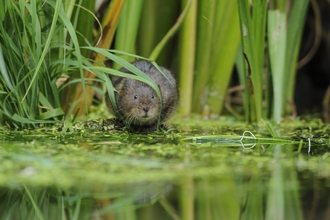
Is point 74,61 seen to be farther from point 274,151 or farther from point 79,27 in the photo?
point 274,151

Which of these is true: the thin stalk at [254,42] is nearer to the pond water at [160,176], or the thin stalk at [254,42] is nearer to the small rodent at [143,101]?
the small rodent at [143,101]

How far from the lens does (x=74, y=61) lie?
111 inches

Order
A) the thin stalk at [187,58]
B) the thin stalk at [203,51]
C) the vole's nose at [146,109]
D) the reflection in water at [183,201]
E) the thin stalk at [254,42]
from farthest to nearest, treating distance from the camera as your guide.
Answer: the thin stalk at [187,58], the thin stalk at [203,51], the thin stalk at [254,42], the vole's nose at [146,109], the reflection in water at [183,201]

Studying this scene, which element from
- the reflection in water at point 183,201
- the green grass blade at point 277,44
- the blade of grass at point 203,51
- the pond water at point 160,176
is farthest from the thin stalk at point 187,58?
the reflection in water at point 183,201

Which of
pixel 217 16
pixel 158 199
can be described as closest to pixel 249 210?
pixel 158 199

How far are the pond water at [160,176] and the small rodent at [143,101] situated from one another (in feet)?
0.78

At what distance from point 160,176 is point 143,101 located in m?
1.22

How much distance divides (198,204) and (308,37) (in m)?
4.20

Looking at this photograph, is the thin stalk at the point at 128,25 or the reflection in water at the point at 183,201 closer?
the reflection in water at the point at 183,201

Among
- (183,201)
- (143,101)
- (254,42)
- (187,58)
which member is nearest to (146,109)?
(143,101)

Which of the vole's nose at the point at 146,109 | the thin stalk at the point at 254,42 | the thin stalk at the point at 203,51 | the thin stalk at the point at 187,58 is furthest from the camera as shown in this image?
the thin stalk at the point at 187,58

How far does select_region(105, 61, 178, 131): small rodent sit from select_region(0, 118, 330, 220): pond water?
0.78 feet

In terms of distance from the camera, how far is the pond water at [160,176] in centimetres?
156

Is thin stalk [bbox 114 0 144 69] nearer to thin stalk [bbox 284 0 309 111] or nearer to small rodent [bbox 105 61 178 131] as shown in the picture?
small rodent [bbox 105 61 178 131]
